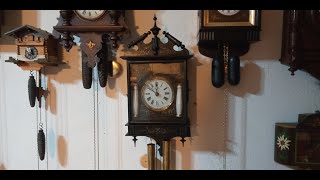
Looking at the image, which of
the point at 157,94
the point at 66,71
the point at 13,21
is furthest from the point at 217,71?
the point at 13,21

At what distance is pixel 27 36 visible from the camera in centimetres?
139

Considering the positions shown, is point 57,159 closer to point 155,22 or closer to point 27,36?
point 27,36

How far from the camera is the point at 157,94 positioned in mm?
1358

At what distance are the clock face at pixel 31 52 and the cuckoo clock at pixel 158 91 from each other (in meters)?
0.40

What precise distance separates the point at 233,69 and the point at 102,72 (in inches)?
23.3

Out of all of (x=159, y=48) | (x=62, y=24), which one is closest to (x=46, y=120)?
(x=62, y=24)

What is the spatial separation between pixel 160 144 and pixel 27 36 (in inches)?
Result: 30.4

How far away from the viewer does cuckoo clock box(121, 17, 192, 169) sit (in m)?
1.35

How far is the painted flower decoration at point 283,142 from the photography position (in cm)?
136

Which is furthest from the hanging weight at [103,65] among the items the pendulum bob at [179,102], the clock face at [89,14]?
the pendulum bob at [179,102]

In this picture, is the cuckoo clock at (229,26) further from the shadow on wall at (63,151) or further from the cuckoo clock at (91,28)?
the shadow on wall at (63,151)

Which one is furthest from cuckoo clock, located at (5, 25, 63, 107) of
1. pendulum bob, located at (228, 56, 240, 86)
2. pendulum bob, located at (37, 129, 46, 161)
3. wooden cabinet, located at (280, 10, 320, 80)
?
wooden cabinet, located at (280, 10, 320, 80)

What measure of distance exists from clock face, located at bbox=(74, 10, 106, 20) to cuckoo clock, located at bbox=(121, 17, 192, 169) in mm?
180
